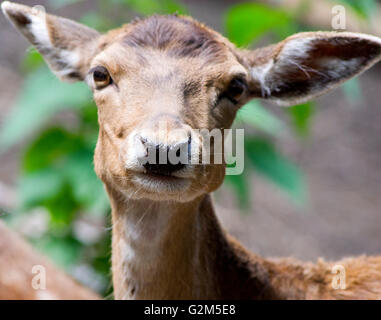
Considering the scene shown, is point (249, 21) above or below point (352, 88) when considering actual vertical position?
above

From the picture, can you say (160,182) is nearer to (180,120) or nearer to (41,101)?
(180,120)

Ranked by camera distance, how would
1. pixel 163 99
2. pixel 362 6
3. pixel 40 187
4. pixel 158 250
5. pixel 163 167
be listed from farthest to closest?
pixel 40 187
pixel 362 6
pixel 158 250
pixel 163 99
pixel 163 167

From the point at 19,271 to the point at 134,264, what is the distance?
4.37 ft

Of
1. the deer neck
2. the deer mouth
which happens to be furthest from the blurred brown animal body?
the deer neck

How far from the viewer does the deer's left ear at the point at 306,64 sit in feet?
13.7

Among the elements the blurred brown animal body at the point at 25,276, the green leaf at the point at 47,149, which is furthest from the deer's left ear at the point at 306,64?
the green leaf at the point at 47,149

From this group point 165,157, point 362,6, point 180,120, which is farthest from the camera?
point 362,6

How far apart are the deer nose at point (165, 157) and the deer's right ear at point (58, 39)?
141cm

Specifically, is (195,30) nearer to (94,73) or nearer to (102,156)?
(94,73)

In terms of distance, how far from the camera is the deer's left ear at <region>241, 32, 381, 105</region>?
4.17m

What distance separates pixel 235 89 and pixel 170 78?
515mm

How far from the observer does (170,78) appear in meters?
3.79

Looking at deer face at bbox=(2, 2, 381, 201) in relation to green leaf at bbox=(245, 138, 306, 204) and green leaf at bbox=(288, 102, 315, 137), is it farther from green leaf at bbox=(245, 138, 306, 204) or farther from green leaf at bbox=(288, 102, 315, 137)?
green leaf at bbox=(245, 138, 306, 204)

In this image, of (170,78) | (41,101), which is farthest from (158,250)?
(41,101)
